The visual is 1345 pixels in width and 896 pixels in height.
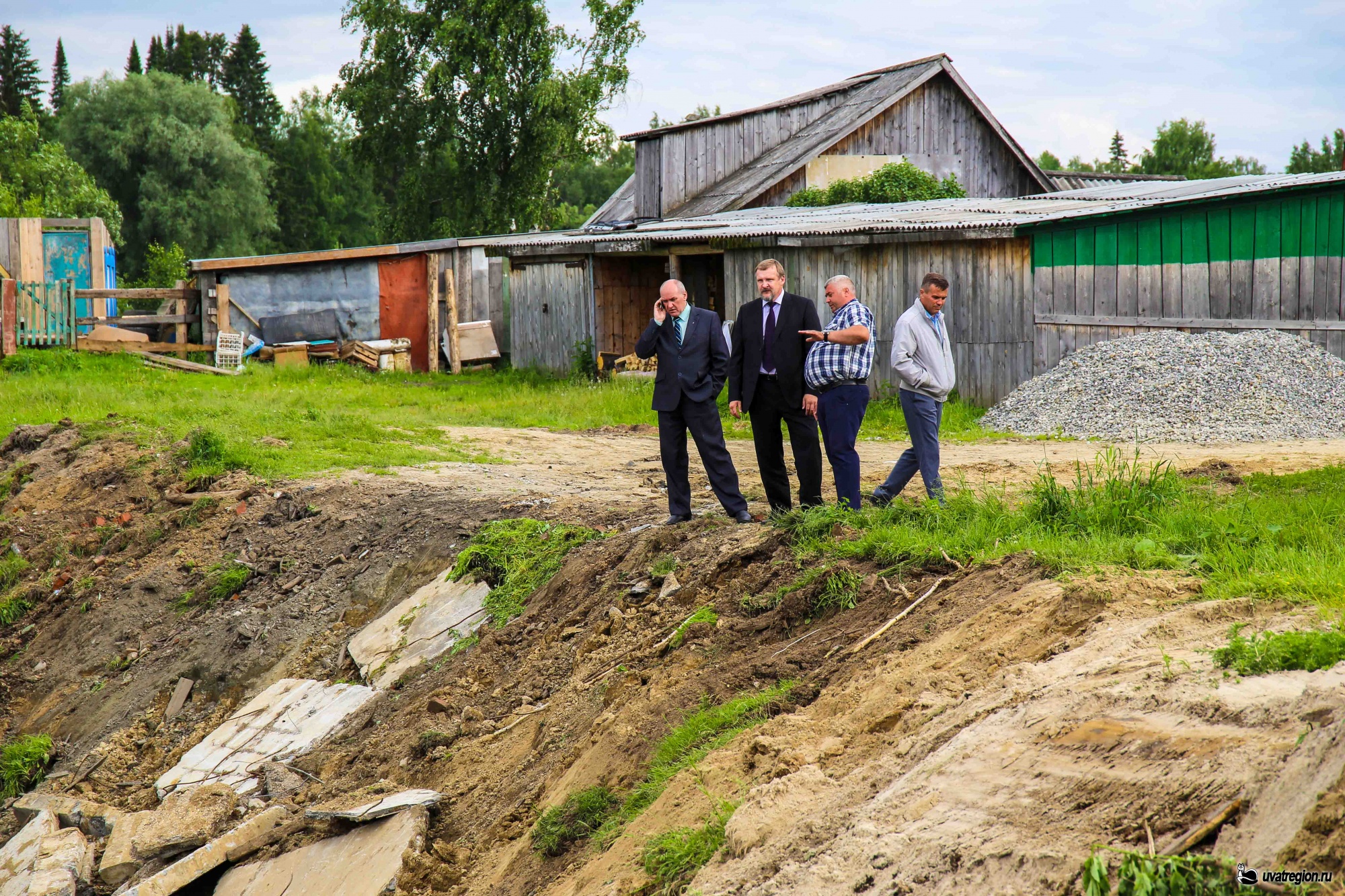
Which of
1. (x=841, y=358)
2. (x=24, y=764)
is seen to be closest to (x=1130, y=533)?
(x=841, y=358)

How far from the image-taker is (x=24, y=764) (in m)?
8.04

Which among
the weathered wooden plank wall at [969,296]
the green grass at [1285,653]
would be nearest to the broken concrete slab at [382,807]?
the green grass at [1285,653]

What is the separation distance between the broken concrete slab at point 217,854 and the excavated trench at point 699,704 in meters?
0.05

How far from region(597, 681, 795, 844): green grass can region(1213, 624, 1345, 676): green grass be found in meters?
1.82

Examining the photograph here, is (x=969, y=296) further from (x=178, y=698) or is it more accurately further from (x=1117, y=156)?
(x=1117, y=156)

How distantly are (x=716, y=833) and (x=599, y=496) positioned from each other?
565 cm

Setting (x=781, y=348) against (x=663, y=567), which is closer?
(x=663, y=567)

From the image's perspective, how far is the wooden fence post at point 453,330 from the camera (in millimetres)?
22625

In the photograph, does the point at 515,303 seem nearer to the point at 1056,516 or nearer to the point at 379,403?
the point at 379,403

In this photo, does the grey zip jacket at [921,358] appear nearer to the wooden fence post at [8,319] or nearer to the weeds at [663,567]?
the weeds at [663,567]

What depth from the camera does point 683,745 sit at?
15.5 feet

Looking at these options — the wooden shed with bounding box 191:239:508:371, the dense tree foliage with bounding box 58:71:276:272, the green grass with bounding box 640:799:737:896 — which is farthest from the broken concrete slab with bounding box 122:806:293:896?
the dense tree foliage with bounding box 58:71:276:272

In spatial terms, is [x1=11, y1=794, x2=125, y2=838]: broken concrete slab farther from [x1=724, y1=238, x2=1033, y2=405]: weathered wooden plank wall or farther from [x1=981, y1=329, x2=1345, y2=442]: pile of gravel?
[x1=724, y1=238, x2=1033, y2=405]: weathered wooden plank wall

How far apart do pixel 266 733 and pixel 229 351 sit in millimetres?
15674
